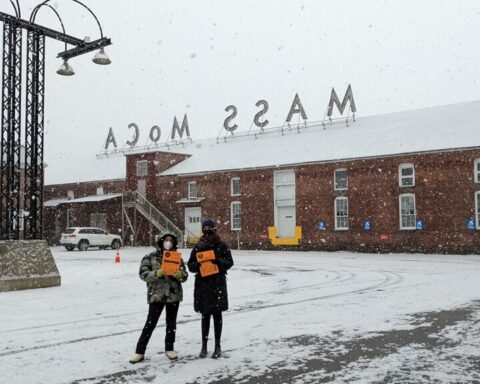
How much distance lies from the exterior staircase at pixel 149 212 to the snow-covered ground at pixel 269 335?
26677mm

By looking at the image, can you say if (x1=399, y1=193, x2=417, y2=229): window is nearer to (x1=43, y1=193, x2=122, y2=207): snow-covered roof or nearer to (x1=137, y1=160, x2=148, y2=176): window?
(x1=137, y1=160, x2=148, y2=176): window

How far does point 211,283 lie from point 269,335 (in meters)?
1.85

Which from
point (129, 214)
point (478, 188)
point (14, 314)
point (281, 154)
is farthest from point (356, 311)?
point (129, 214)

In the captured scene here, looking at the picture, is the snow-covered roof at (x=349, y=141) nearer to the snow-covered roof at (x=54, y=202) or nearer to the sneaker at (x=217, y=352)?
the snow-covered roof at (x=54, y=202)

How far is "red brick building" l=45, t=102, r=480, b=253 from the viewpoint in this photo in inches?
1262

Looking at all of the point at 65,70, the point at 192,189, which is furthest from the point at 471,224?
the point at 65,70

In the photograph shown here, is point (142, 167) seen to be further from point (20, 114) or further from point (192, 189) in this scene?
point (20, 114)

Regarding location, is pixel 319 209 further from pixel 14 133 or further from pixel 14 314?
pixel 14 314

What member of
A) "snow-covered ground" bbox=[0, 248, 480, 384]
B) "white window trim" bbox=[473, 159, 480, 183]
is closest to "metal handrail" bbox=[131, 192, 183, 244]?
"white window trim" bbox=[473, 159, 480, 183]

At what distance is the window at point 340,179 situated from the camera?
3600cm

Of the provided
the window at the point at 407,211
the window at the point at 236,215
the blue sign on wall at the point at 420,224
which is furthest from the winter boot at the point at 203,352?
the window at the point at 236,215

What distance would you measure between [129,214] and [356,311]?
1448 inches

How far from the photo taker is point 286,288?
49.6 ft

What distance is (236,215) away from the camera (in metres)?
40.9
